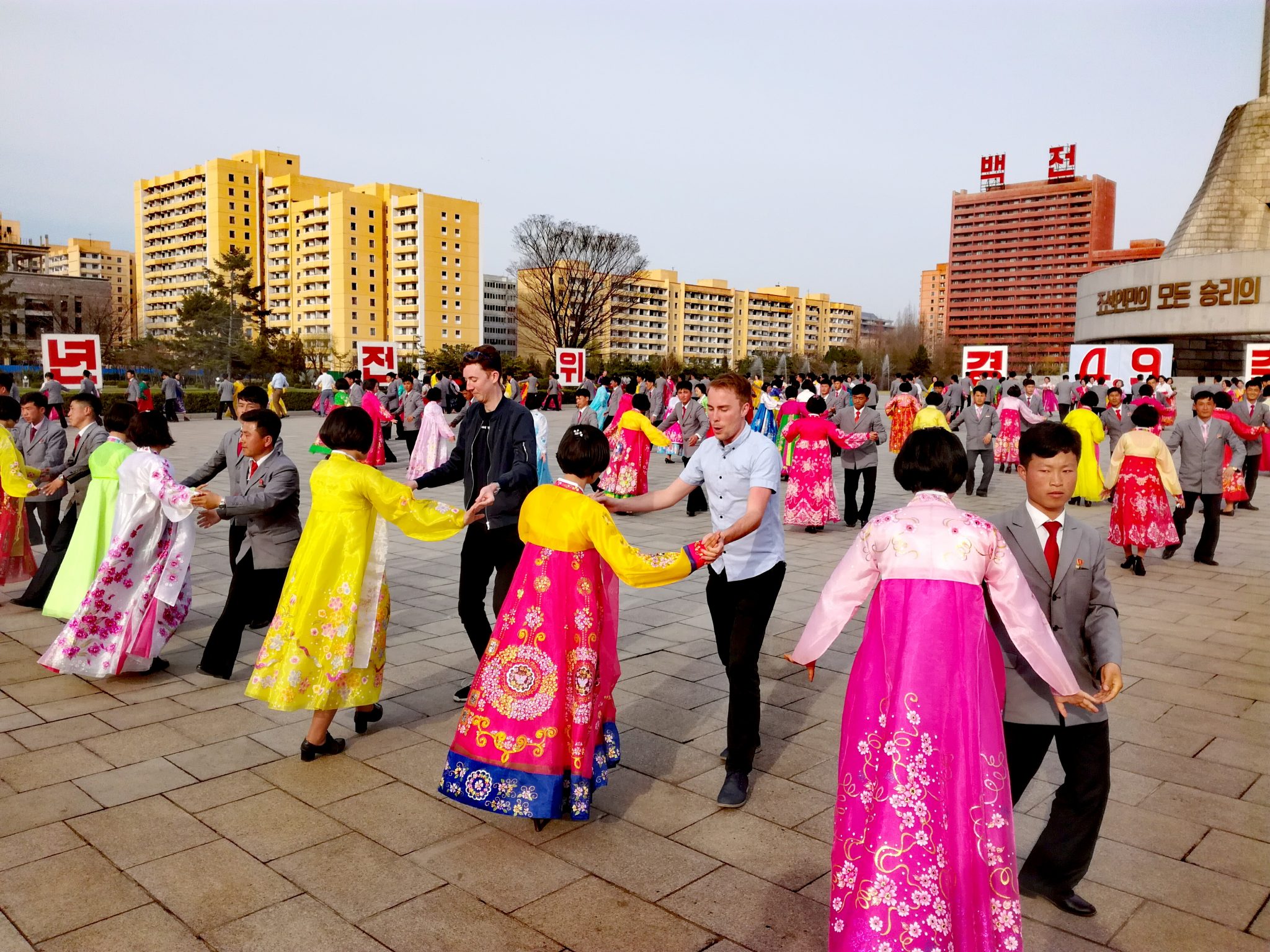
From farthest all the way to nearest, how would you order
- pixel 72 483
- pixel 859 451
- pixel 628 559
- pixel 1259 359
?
pixel 1259 359
pixel 859 451
pixel 72 483
pixel 628 559

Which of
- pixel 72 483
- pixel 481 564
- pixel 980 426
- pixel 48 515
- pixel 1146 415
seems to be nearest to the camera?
pixel 481 564

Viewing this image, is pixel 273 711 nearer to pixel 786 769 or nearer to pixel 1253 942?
pixel 786 769

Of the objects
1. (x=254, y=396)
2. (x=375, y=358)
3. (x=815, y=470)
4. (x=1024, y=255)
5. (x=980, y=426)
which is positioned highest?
(x=1024, y=255)

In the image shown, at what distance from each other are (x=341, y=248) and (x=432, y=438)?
75575 mm

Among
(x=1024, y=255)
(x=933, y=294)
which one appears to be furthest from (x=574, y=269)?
(x=933, y=294)

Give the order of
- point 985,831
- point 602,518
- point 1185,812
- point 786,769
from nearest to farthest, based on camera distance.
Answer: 1. point 985,831
2. point 602,518
3. point 1185,812
4. point 786,769

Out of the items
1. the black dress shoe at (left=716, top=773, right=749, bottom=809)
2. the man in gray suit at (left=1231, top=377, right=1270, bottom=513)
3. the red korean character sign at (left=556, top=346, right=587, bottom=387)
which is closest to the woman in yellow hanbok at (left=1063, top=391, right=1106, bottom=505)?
the man in gray suit at (left=1231, top=377, right=1270, bottom=513)

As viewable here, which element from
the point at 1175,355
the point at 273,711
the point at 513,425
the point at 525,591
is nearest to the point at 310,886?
the point at 525,591

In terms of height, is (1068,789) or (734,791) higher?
(1068,789)

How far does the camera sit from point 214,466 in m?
5.98

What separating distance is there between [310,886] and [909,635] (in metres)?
2.14

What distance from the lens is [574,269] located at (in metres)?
52.1

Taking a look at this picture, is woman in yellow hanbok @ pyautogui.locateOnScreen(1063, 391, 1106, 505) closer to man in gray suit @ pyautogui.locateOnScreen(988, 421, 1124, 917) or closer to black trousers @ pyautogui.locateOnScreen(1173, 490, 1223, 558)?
black trousers @ pyautogui.locateOnScreen(1173, 490, 1223, 558)

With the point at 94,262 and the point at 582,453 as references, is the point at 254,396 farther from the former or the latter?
the point at 94,262
